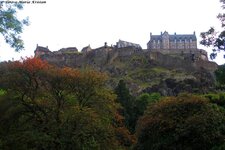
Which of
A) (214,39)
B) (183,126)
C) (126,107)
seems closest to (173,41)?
(126,107)

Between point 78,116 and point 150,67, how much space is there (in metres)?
92.9

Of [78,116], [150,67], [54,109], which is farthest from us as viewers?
[150,67]

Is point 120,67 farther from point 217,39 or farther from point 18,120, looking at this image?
point 217,39

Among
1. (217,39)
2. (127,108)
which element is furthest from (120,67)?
(217,39)

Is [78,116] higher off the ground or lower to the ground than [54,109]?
lower

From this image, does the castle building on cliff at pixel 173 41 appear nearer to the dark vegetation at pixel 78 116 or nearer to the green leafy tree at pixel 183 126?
the dark vegetation at pixel 78 116

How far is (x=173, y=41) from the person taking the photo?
15000 centimetres

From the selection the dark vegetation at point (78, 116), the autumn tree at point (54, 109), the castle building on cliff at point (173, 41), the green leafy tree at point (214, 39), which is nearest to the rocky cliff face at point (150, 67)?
the castle building on cliff at point (173, 41)

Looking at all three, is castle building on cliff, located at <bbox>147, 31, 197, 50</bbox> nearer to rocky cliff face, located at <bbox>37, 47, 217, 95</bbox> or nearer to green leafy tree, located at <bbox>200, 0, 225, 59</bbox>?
rocky cliff face, located at <bbox>37, 47, 217, 95</bbox>

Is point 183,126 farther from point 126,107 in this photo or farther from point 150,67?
point 150,67

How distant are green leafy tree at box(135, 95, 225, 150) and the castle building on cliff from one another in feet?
368

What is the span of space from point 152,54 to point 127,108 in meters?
62.5

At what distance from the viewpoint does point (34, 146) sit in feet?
102

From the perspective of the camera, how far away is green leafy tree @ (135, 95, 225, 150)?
32188 mm
